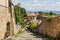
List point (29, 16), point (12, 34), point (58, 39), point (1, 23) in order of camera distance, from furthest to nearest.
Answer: point (29, 16) → point (12, 34) → point (1, 23) → point (58, 39)

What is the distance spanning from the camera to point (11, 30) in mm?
22703

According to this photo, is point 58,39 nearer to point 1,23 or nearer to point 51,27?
point 51,27

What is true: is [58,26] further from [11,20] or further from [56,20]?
[11,20]

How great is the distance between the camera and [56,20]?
18328mm

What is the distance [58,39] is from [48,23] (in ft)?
16.2

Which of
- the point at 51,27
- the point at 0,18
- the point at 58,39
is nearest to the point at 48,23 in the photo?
the point at 51,27

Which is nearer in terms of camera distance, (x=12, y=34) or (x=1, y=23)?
(x=1, y=23)

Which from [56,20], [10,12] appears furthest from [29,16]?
[56,20]

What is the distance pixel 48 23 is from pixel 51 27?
3.69 feet

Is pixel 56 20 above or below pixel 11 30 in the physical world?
above

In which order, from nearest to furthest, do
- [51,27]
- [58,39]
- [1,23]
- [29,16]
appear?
[58,39], [1,23], [51,27], [29,16]

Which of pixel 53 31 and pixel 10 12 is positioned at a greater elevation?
pixel 10 12

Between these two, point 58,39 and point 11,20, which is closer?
point 58,39

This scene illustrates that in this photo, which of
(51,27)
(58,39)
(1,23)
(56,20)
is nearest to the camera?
(58,39)
